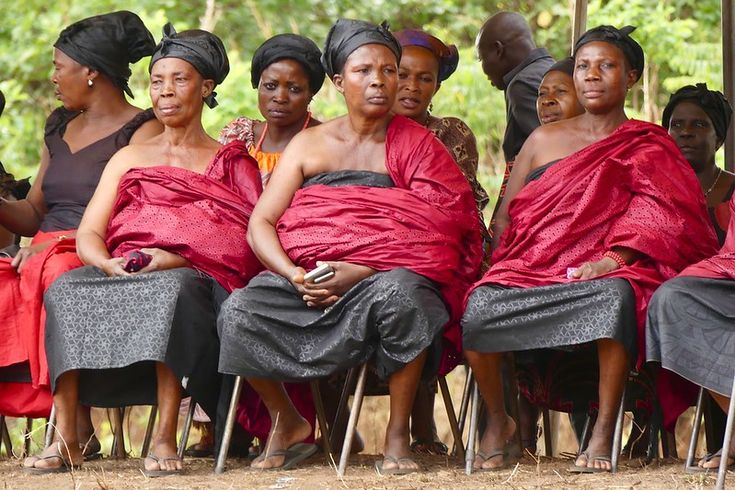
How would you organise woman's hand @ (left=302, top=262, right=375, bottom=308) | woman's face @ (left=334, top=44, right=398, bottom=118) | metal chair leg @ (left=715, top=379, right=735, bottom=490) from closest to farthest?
metal chair leg @ (left=715, top=379, right=735, bottom=490) → woman's hand @ (left=302, top=262, right=375, bottom=308) → woman's face @ (left=334, top=44, right=398, bottom=118)

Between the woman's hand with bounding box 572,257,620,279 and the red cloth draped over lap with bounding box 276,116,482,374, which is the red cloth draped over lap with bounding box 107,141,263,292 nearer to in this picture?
the red cloth draped over lap with bounding box 276,116,482,374

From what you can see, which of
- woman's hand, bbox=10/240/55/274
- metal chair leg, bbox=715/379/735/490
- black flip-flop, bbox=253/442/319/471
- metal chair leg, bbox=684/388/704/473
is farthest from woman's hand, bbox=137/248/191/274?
metal chair leg, bbox=715/379/735/490

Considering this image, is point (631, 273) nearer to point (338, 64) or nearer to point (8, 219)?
point (338, 64)

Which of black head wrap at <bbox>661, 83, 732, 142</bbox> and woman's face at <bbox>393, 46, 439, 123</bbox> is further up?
woman's face at <bbox>393, 46, 439, 123</bbox>

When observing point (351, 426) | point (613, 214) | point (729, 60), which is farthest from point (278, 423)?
point (729, 60)

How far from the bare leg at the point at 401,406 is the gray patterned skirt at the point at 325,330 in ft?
0.17

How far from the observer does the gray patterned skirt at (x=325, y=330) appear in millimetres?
5598

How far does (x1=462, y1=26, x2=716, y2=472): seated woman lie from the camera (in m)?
5.54

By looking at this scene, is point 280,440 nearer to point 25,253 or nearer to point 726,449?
point 25,253

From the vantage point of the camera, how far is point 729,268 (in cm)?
546

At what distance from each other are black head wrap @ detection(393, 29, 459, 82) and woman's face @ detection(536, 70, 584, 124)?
578 millimetres

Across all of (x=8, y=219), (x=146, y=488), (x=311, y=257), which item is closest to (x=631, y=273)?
(x=311, y=257)

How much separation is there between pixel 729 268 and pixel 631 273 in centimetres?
39

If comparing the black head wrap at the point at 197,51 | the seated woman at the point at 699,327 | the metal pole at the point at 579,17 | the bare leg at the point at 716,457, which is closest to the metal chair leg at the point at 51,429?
the black head wrap at the point at 197,51
